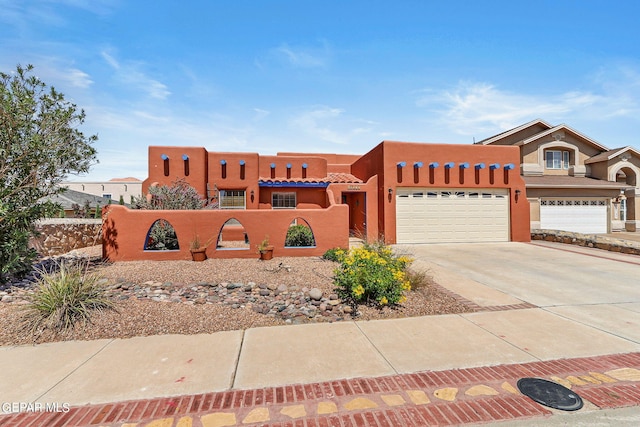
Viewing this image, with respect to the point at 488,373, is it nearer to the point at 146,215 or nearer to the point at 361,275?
the point at 361,275

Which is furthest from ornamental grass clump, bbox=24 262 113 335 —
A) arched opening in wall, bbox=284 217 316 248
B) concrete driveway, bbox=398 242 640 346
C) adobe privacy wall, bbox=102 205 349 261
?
arched opening in wall, bbox=284 217 316 248

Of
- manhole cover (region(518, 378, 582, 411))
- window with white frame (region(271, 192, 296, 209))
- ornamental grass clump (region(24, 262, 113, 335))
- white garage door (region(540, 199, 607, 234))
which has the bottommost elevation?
manhole cover (region(518, 378, 582, 411))

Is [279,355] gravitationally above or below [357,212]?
below

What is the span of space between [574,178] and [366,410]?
26680mm

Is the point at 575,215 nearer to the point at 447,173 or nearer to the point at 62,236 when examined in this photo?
the point at 447,173

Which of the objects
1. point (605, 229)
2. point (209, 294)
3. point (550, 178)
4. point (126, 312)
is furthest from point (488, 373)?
point (605, 229)

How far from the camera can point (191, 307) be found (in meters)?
A: 5.70

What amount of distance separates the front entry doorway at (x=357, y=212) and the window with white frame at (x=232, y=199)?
620 cm

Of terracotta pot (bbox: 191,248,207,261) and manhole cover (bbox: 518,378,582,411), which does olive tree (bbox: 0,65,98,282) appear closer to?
terracotta pot (bbox: 191,248,207,261)

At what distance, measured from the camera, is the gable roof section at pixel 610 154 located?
864 inches

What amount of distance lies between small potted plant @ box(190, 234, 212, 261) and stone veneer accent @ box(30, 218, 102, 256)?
379cm

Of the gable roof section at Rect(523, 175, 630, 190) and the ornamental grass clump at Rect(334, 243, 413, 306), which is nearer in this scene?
the ornamental grass clump at Rect(334, 243, 413, 306)

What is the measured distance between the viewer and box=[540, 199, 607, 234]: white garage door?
797 inches

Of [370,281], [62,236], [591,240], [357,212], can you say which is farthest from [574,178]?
[62,236]
